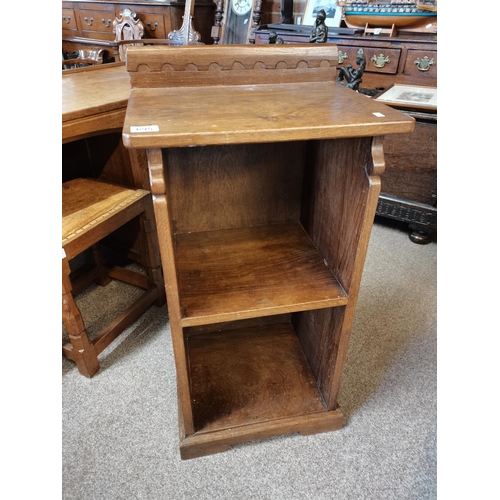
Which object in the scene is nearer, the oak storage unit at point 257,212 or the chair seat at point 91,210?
the oak storage unit at point 257,212

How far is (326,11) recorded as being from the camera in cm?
205

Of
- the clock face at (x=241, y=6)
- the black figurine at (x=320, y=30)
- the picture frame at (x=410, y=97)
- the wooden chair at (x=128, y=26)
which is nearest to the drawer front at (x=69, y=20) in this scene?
the wooden chair at (x=128, y=26)

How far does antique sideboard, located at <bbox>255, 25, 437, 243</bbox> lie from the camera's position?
69.1 inches

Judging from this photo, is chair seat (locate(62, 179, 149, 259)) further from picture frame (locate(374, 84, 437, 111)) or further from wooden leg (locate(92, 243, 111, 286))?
picture frame (locate(374, 84, 437, 111))

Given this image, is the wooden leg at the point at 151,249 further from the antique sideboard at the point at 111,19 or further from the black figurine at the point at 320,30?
the antique sideboard at the point at 111,19

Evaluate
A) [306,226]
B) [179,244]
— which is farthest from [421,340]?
[179,244]

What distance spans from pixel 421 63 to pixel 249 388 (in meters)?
1.60

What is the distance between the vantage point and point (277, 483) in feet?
3.48

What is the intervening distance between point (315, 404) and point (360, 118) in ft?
2.76

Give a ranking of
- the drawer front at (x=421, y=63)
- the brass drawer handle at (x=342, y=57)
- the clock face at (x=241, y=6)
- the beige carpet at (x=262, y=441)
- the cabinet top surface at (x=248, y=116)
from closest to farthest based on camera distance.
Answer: the cabinet top surface at (x=248, y=116) → the beige carpet at (x=262, y=441) → the drawer front at (x=421, y=63) → the brass drawer handle at (x=342, y=57) → the clock face at (x=241, y=6)

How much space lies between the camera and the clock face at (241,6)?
7.16 ft

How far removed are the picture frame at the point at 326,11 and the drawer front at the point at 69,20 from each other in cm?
186

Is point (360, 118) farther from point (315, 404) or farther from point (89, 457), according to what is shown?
point (89, 457)

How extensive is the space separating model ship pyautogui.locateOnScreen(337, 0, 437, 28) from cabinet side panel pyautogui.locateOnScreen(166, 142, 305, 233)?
116cm
